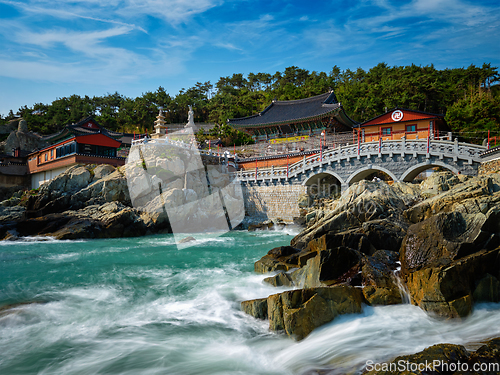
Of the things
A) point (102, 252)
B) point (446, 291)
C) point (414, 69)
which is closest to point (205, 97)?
point (414, 69)

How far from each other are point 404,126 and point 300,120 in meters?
11.1

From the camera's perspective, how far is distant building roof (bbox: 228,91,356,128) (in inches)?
1276

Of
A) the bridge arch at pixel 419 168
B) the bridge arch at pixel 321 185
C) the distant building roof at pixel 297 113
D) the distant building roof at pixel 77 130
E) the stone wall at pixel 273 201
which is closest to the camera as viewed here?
the bridge arch at pixel 419 168

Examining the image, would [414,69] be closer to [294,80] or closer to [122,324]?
[294,80]

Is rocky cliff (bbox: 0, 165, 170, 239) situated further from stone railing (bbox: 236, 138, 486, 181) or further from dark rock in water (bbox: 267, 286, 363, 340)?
dark rock in water (bbox: 267, 286, 363, 340)

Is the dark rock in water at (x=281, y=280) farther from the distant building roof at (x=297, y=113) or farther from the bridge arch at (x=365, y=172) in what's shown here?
the distant building roof at (x=297, y=113)

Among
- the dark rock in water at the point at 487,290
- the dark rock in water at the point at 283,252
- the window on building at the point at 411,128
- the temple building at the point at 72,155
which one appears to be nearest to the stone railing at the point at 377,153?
the window on building at the point at 411,128

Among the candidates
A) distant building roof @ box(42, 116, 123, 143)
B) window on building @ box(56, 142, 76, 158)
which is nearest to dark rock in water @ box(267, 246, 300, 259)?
window on building @ box(56, 142, 76, 158)

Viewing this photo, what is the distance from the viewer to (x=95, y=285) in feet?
36.0

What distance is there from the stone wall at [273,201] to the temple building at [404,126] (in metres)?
9.17

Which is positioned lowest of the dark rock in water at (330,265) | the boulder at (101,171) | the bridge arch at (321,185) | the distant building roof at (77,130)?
the dark rock in water at (330,265)

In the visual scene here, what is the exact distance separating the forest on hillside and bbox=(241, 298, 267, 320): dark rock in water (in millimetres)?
26382

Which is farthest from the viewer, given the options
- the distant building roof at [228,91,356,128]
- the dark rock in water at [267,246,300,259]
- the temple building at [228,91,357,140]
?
the temple building at [228,91,357,140]

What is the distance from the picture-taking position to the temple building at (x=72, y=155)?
30.1 meters
